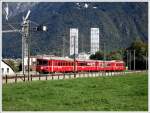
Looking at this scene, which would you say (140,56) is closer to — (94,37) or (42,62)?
(94,37)

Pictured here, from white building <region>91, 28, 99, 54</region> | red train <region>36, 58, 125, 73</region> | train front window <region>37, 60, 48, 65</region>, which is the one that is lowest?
red train <region>36, 58, 125, 73</region>

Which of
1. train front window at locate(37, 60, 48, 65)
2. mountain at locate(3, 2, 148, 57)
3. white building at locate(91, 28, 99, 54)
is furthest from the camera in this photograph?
mountain at locate(3, 2, 148, 57)

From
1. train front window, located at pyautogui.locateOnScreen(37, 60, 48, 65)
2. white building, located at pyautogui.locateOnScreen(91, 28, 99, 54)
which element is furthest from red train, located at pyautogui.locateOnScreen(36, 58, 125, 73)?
white building, located at pyautogui.locateOnScreen(91, 28, 99, 54)

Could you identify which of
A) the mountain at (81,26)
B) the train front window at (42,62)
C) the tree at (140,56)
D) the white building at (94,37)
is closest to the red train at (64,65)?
the train front window at (42,62)

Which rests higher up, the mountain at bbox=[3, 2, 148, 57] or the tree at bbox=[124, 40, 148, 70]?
the mountain at bbox=[3, 2, 148, 57]

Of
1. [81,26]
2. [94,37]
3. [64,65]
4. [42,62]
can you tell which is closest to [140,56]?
[94,37]

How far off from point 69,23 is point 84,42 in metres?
13.3

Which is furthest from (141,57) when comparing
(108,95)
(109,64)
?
(108,95)

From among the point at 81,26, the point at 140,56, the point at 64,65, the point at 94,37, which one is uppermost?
the point at 81,26

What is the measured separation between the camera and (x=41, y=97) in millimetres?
17859

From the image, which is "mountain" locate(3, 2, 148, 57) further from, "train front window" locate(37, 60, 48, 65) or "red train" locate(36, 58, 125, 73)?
"train front window" locate(37, 60, 48, 65)

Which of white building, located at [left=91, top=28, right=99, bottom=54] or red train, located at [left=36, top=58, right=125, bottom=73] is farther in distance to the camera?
white building, located at [left=91, top=28, right=99, bottom=54]

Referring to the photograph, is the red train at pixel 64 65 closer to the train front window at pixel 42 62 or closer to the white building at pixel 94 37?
the train front window at pixel 42 62

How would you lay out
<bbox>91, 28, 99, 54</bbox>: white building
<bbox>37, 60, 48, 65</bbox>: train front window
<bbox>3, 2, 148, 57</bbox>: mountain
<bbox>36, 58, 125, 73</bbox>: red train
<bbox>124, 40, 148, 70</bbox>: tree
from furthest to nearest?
<bbox>3, 2, 148, 57</bbox>: mountain → <bbox>91, 28, 99, 54</bbox>: white building → <bbox>124, 40, 148, 70</bbox>: tree → <bbox>37, 60, 48, 65</bbox>: train front window → <bbox>36, 58, 125, 73</bbox>: red train
